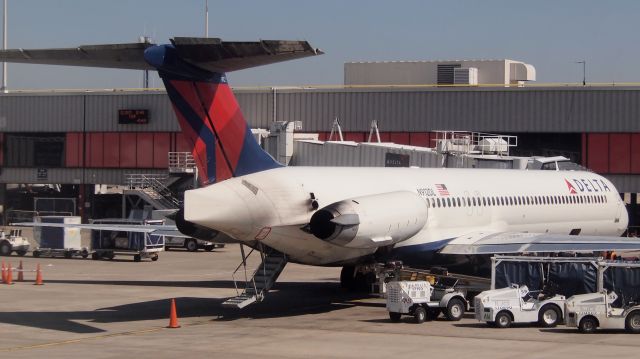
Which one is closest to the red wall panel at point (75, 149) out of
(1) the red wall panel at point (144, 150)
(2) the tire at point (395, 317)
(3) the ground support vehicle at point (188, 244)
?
(1) the red wall panel at point (144, 150)

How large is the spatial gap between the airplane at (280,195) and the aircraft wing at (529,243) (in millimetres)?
40

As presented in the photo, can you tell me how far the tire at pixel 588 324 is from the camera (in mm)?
24875

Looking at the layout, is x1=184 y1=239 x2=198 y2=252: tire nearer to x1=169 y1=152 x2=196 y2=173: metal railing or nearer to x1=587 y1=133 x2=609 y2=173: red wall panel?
x1=169 y1=152 x2=196 y2=173: metal railing

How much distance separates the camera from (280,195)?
26.6 meters

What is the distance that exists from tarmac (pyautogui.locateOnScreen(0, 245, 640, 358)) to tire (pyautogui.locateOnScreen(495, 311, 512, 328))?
0.41 meters

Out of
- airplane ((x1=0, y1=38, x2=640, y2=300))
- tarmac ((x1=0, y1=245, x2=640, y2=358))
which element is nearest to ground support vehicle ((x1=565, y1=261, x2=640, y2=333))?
tarmac ((x1=0, y1=245, x2=640, y2=358))

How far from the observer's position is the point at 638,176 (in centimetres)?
5984

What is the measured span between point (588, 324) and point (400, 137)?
40.7 m

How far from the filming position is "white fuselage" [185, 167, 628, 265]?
25.9 m

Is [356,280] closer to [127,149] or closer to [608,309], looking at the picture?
[608,309]

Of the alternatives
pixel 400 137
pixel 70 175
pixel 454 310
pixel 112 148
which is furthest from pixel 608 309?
pixel 70 175

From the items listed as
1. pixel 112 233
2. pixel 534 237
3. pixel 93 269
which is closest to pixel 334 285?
pixel 534 237

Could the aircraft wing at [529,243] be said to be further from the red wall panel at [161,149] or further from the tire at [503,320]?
the red wall panel at [161,149]

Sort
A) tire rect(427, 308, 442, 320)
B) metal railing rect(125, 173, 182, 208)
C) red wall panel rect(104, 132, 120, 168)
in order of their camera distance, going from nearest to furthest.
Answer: tire rect(427, 308, 442, 320) → metal railing rect(125, 173, 182, 208) → red wall panel rect(104, 132, 120, 168)
